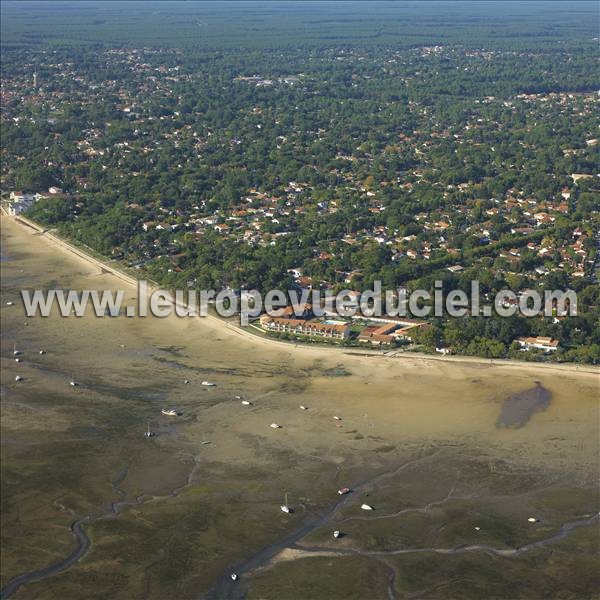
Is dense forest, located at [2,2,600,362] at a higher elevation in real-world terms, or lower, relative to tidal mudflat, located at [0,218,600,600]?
lower

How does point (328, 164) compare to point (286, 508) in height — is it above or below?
below

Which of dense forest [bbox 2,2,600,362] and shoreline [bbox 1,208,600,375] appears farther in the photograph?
dense forest [bbox 2,2,600,362]

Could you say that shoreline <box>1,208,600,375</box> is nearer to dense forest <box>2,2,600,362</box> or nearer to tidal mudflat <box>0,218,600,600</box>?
tidal mudflat <box>0,218,600,600</box>

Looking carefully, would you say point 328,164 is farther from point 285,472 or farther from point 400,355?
point 285,472

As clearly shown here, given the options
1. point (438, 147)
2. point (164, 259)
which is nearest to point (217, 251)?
point (164, 259)

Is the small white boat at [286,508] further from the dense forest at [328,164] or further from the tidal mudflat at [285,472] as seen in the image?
the dense forest at [328,164]

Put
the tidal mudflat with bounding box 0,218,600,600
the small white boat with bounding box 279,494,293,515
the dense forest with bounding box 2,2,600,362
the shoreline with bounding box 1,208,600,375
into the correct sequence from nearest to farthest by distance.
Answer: the tidal mudflat with bounding box 0,218,600,600 < the small white boat with bounding box 279,494,293,515 < the shoreline with bounding box 1,208,600,375 < the dense forest with bounding box 2,2,600,362

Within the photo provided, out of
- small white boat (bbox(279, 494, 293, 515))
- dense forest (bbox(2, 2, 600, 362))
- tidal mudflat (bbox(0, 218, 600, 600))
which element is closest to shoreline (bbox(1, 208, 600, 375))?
tidal mudflat (bbox(0, 218, 600, 600))

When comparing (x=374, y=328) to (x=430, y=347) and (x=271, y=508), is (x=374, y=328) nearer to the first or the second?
(x=430, y=347)

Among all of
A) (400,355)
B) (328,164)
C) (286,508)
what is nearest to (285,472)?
(286,508)
